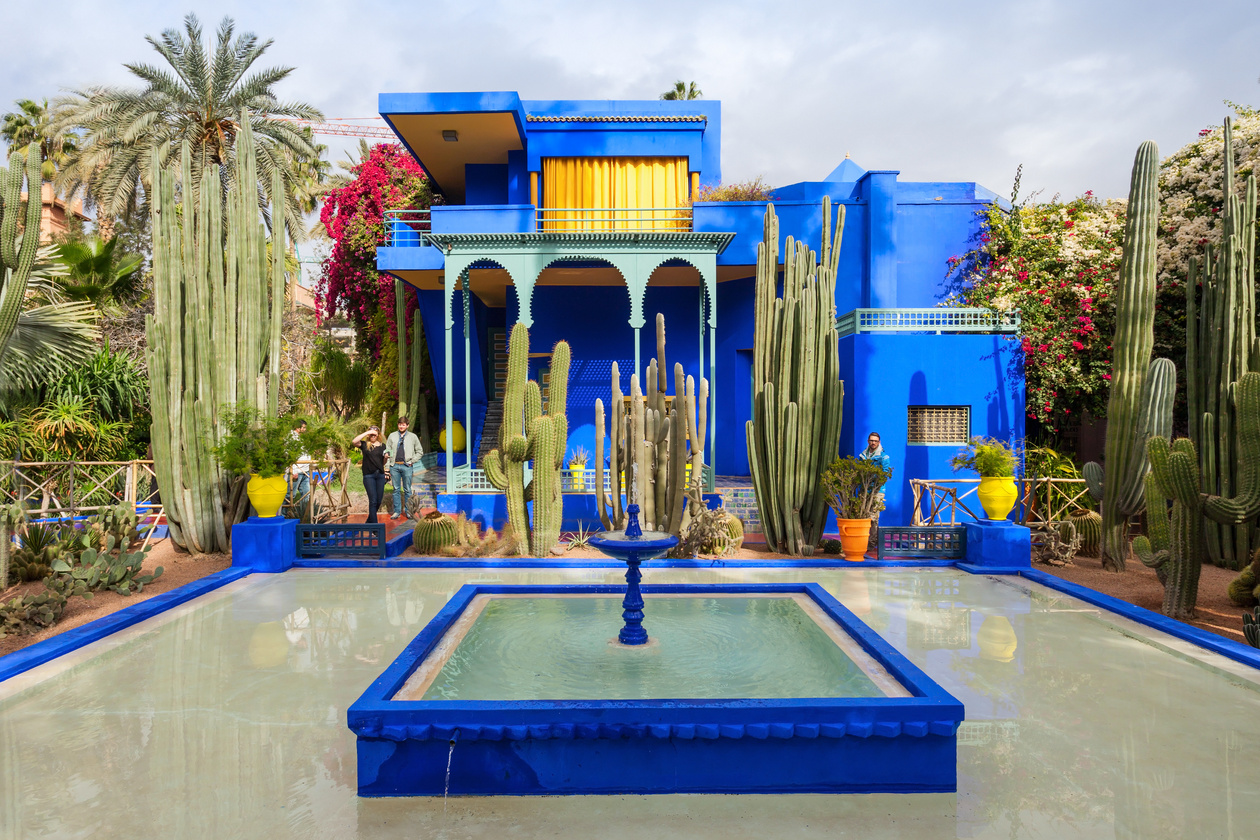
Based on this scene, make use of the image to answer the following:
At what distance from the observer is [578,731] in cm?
370

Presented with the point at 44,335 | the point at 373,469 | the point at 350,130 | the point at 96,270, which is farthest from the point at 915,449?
the point at 350,130

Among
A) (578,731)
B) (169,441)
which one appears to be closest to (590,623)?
(578,731)

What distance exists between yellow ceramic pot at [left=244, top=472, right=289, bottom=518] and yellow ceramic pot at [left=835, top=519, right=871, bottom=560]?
6.85m

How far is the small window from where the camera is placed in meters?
12.0

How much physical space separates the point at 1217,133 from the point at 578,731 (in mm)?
13930

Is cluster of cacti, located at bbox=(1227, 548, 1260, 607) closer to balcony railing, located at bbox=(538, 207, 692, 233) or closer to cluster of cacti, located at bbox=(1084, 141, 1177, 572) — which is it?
cluster of cacti, located at bbox=(1084, 141, 1177, 572)

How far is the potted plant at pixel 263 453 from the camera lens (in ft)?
29.3

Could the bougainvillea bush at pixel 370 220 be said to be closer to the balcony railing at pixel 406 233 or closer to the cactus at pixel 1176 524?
the balcony railing at pixel 406 233

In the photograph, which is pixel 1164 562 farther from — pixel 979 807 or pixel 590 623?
pixel 590 623

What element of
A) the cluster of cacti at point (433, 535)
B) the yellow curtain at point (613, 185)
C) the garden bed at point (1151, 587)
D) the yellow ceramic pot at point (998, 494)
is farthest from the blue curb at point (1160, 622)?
the yellow curtain at point (613, 185)

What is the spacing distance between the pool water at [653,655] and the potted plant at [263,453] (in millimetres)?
3870

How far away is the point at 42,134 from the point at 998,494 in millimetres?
24712

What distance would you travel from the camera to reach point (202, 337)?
9.23 meters

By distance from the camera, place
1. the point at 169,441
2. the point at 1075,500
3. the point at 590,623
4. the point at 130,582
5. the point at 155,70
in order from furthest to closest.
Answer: the point at 155,70
the point at 1075,500
the point at 169,441
the point at 130,582
the point at 590,623
